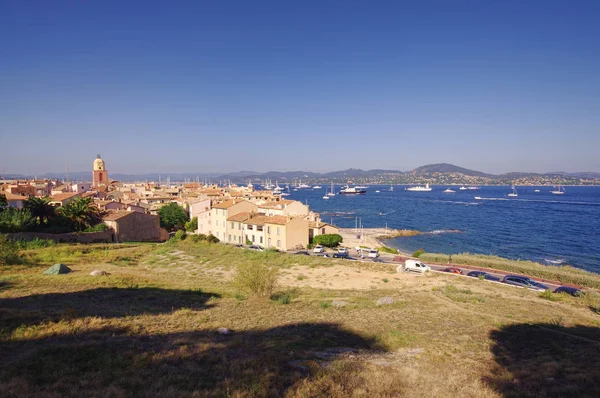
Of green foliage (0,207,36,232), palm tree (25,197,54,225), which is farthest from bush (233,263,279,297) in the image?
palm tree (25,197,54,225)

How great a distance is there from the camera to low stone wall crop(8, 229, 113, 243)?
38.2m

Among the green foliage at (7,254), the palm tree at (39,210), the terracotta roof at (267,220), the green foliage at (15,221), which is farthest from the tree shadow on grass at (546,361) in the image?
the palm tree at (39,210)

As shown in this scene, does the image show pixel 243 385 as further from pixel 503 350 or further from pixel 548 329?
pixel 548 329

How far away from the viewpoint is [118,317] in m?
13.7

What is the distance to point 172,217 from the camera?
6506 centimetres

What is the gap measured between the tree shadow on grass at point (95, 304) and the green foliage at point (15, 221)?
27345 millimetres

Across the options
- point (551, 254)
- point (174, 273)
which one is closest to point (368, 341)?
point (174, 273)

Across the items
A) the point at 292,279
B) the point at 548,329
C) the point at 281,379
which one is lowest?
the point at 292,279

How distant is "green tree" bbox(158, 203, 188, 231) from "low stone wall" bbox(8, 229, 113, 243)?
16.1 meters

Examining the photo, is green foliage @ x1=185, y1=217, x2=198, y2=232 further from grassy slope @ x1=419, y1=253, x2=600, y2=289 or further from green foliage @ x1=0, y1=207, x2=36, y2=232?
grassy slope @ x1=419, y1=253, x2=600, y2=289

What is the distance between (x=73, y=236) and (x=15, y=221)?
18.8 ft

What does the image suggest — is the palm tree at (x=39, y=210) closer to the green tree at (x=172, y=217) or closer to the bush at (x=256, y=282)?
the green tree at (x=172, y=217)

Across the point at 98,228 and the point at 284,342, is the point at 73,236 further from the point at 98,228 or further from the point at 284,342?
the point at 284,342

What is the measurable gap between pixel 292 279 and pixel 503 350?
58.0 feet
